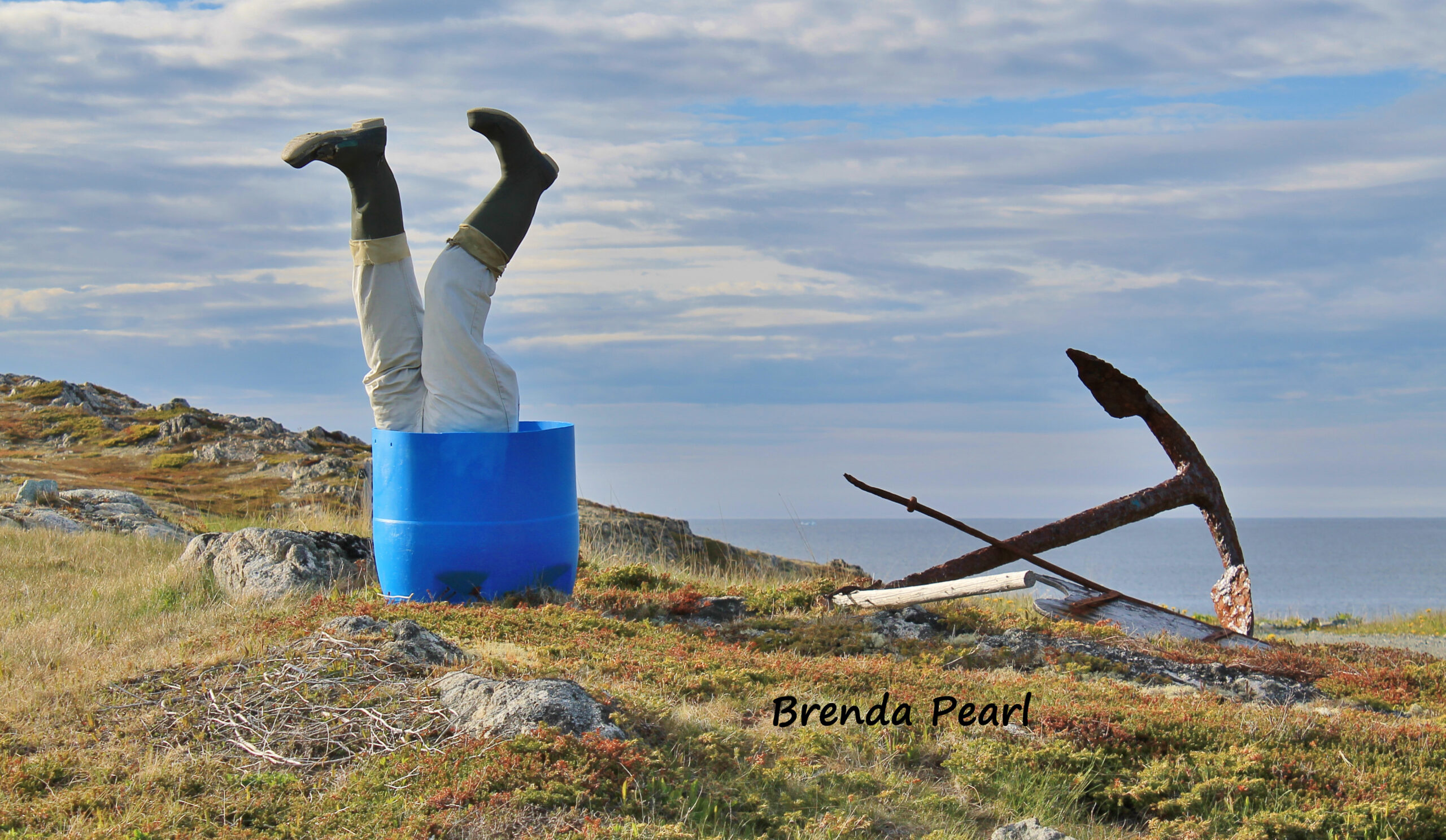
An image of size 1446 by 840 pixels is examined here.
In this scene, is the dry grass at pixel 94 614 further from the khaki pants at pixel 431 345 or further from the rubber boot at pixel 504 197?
the rubber boot at pixel 504 197

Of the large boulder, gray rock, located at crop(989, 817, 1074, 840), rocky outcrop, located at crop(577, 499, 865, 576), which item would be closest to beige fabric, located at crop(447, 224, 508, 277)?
the large boulder

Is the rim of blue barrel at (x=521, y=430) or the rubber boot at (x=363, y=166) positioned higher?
the rubber boot at (x=363, y=166)

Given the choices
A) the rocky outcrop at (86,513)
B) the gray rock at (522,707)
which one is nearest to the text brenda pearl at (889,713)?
the gray rock at (522,707)

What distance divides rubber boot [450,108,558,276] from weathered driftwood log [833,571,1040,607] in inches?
147

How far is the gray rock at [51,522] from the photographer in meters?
11.2

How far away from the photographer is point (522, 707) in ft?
15.0

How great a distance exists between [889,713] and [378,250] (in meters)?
5.08

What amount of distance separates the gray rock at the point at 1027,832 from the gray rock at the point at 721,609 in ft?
13.1

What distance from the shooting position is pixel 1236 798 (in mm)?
4734

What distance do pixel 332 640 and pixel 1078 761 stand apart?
12.2ft

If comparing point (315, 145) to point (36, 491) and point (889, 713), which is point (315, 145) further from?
point (36, 491)

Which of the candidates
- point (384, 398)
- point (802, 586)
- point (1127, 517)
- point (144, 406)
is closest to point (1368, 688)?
point (1127, 517)

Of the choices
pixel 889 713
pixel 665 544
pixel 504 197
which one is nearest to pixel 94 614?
pixel 504 197

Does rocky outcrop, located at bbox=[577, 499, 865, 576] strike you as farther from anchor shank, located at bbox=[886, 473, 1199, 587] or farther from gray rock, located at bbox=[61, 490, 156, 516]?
gray rock, located at bbox=[61, 490, 156, 516]
